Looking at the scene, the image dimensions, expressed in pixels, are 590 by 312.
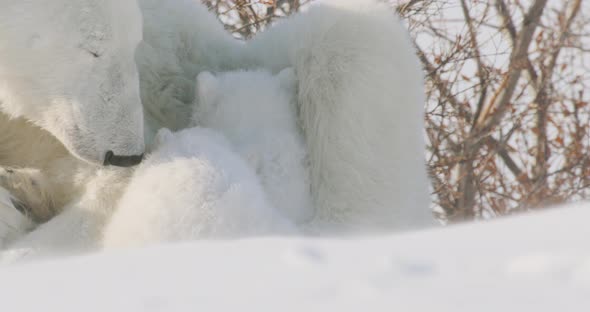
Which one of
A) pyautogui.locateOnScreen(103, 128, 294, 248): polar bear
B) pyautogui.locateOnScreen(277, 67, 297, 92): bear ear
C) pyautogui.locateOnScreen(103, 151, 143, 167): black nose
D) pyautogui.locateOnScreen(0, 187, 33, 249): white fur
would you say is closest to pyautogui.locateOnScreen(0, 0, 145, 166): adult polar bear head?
pyautogui.locateOnScreen(103, 151, 143, 167): black nose

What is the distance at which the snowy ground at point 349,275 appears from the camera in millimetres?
920

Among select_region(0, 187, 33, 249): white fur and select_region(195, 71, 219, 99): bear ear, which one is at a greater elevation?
select_region(195, 71, 219, 99): bear ear

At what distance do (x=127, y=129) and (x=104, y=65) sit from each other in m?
0.16

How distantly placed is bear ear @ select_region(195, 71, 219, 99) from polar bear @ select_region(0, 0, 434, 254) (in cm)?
17

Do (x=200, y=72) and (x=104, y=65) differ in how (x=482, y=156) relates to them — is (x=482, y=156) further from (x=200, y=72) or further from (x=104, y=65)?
(x=104, y=65)

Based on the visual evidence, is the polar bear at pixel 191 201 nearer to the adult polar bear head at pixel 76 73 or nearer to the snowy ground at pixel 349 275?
the adult polar bear head at pixel 76 73

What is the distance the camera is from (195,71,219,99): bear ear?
2.37 meters

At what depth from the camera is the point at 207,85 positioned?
237 cm

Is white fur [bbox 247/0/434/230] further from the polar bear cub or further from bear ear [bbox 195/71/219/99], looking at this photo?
bear ear [bbox 195/71/219/99]

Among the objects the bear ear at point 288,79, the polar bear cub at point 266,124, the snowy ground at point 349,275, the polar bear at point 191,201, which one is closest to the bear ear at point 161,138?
the polar bear at point 191,201

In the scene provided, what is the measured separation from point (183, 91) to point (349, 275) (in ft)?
5.36

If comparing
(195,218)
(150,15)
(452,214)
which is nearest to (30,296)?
(195,218)

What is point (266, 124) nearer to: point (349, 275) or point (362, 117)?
point (362, 117)

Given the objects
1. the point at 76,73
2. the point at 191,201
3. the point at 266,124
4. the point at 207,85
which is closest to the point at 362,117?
the point at 266,124
